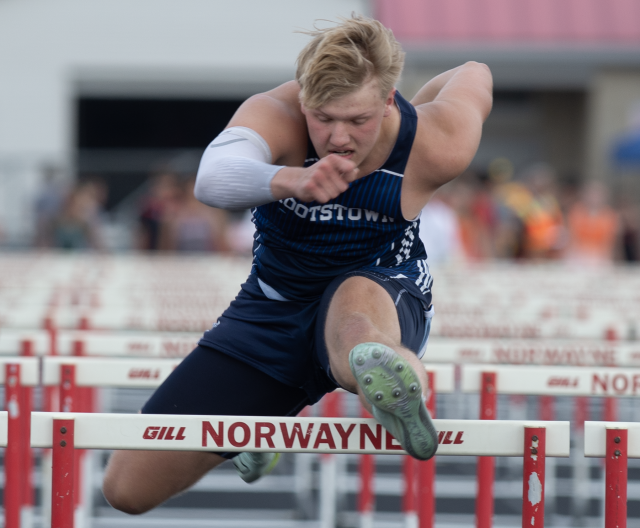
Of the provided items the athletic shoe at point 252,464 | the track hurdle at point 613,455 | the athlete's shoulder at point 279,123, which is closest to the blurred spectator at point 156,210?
the athletic shoe at point 252,464

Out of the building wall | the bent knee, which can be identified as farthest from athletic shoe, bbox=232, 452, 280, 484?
the building wall

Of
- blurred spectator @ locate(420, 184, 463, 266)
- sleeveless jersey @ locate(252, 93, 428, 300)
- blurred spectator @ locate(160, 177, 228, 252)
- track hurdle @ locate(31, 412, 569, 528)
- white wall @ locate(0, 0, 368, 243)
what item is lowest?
track hurdle @ locate(31, 412, 569, 528)

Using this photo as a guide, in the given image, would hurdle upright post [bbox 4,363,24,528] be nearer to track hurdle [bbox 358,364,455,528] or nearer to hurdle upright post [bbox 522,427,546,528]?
track hurdle [bbox 358,364,455,528]

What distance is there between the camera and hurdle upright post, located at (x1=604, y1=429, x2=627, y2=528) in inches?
94.2

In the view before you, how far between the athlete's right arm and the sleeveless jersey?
0.33 feet

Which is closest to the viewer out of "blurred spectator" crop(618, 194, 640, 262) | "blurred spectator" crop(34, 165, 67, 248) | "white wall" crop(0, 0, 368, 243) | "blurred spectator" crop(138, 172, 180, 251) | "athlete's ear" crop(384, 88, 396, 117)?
"athlete's ear" crop(384, 88, 396, 117)

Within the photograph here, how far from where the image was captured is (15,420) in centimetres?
292

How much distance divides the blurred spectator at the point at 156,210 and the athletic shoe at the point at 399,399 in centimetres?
964

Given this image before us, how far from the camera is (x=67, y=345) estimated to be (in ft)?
13.5

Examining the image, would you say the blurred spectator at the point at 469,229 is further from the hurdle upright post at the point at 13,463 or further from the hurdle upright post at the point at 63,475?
the hurdle upright post at the point at 63,475

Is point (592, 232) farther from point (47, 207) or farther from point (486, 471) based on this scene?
point (486, 471)

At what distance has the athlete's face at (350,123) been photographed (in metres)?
2.61

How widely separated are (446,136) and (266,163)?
2.00ft

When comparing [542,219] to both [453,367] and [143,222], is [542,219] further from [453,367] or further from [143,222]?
[453,367]
